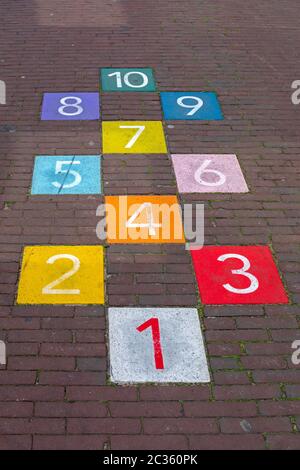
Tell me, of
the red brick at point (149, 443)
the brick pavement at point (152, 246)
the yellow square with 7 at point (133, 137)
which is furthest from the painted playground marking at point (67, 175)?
the red brick at point (149, 443)

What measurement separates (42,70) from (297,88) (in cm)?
354

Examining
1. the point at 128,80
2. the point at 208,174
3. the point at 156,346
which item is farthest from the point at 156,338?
the point at 128,80

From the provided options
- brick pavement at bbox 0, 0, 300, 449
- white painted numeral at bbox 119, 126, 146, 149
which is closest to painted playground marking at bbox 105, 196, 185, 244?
brick pavement at bbox 0, 0, 300, 449

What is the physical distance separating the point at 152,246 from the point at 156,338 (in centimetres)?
106

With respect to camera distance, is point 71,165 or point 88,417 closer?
point 88,417

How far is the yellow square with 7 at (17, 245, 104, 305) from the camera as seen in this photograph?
4.40 m

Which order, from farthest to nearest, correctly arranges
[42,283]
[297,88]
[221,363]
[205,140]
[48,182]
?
[297,88]
[205,140]
[48,182]
[42,283]
[221,363]

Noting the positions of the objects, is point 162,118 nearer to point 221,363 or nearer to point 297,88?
point 297,88

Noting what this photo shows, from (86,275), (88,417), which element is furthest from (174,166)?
(88,417)

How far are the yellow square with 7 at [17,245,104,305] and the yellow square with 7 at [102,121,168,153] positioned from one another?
175cm

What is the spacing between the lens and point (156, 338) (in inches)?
163

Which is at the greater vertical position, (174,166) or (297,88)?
(297,88)

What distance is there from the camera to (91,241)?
16.3 feet

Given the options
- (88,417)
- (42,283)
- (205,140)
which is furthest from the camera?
(205,140)
